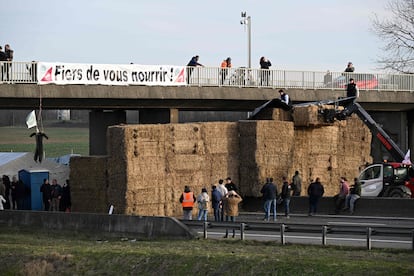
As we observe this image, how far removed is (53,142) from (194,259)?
63691 millimetres

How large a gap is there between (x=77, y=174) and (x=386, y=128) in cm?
2798

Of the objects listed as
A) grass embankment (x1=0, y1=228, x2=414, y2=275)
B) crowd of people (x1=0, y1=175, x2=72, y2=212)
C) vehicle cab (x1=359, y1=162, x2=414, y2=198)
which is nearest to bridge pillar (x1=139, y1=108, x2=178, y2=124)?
crowd of people (x1=0, y1=175, x2=72, y2=212)

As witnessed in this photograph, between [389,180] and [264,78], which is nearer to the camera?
[389,180]

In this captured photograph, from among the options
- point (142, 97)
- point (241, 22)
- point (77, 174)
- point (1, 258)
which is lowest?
point (1, 258)

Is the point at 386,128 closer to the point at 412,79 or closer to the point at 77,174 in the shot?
the point at 412,79

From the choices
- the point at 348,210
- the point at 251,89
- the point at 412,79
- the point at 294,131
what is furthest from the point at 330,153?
the point at 412,79

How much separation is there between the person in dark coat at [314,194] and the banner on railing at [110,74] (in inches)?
488

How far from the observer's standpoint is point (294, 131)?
37219 millimetres

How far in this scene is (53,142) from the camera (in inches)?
3327

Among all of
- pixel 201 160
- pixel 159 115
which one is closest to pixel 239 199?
pixel 201 160

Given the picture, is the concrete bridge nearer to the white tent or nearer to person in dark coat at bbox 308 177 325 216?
the white tent

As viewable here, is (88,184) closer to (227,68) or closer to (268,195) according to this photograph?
(268,195)

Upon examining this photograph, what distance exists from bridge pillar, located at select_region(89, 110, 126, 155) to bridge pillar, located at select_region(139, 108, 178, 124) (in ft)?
3.72

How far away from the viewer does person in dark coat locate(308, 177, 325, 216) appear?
108 ft
